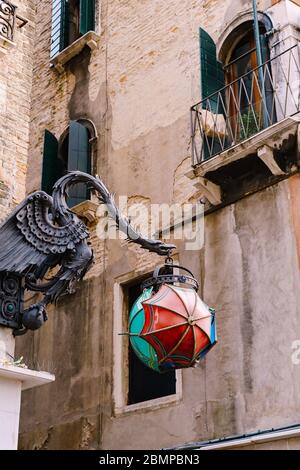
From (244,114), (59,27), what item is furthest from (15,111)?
(59,27)

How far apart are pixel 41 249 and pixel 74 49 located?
7.69 m

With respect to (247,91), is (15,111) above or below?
below

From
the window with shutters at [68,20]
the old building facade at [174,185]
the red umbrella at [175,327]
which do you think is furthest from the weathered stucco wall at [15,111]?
the window with shutters at [68,20]

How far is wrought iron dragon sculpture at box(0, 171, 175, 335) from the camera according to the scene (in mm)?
6867

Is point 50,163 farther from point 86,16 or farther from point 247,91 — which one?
point 247,91

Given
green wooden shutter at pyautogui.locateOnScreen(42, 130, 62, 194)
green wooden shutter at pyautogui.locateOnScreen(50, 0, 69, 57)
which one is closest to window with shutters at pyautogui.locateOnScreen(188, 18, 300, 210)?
green wooden shutter at pyautogui.locateOnScreen(42, 130, 62, 194)

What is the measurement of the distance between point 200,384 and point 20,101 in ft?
13.3

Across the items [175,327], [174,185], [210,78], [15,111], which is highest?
[210,78]

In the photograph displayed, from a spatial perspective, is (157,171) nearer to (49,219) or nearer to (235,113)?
(235,113)

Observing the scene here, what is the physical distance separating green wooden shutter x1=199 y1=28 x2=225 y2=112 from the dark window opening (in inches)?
142

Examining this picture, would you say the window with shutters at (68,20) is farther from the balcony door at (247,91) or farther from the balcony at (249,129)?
the balcony at (249,129)

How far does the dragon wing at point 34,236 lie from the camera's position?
6.94m

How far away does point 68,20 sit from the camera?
1445cm
